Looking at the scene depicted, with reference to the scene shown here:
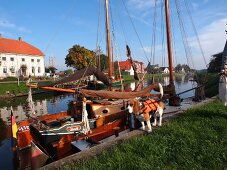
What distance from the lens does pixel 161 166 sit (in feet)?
19.1

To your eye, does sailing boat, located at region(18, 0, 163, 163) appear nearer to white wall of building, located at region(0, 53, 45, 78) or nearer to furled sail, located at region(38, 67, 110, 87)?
furled sail, located at region(38, 67, 110, 87)

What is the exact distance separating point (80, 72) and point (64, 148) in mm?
5300

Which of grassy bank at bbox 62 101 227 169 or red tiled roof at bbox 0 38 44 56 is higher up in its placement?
red tiled roof at bbox 0 38 44 56

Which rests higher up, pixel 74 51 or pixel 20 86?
pixel 74 51

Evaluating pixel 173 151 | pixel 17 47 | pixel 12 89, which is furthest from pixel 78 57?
pixel 173 151

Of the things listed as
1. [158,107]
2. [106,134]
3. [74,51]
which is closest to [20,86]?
[74,51]

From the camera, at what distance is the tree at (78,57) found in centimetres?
Answer: 7675

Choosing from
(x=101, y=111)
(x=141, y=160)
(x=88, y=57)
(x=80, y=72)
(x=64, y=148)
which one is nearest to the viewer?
(x=141, y=160)

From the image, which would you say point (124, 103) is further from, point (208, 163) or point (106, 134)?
point (208, 163)

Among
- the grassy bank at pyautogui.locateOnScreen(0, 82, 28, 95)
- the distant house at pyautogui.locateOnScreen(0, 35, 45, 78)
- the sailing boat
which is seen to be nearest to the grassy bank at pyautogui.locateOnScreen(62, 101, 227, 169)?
the sailing boat

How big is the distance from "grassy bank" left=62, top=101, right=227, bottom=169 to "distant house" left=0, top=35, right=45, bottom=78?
70.0m

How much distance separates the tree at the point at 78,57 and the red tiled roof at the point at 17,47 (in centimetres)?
1344

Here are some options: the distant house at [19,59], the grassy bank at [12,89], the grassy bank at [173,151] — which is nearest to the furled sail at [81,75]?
the grassy bank at [173,151]

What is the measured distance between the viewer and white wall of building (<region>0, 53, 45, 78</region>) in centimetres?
7275
